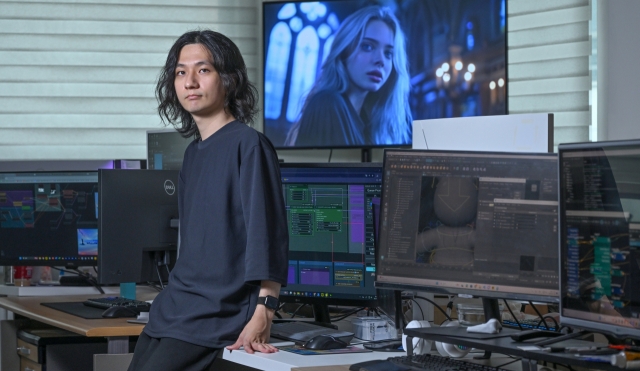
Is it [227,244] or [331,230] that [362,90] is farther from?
[227,244]

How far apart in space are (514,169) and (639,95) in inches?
65.5

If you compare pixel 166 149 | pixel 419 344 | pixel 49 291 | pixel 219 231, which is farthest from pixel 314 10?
pixel 419 344

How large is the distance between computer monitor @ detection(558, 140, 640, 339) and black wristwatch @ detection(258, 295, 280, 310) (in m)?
0.68

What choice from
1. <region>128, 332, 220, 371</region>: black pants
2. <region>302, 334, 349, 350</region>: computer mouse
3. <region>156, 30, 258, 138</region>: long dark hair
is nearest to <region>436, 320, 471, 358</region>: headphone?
<region>302, 334, 349, 350</region>: computer mouse

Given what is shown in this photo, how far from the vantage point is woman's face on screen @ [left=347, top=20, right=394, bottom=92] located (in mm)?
3867

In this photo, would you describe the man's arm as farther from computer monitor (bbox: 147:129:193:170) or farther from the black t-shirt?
computer monitor (bbox: 147:129:193:170)

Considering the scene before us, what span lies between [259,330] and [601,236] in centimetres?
82

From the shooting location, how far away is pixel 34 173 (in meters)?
3.32

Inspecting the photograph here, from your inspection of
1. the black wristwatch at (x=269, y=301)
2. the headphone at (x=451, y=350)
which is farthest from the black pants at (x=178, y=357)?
the headphone at (x=451, y=350)

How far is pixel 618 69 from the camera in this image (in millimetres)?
3355

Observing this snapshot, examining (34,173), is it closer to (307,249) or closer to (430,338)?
(307,249)

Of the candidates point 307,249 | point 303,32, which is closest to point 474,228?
point 307,249

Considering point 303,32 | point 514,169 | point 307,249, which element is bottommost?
point 307,249

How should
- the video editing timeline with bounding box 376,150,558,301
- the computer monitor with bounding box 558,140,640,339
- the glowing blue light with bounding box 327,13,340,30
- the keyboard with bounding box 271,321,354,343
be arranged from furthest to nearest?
the glowing blue light with bounding box 327,13,340,30 → the keyboard with bounding box 271,321,354,343 → the video editing timeline with bounding box 376,150,558,301 → the computer monitor with bounding box 558,140,640,339
